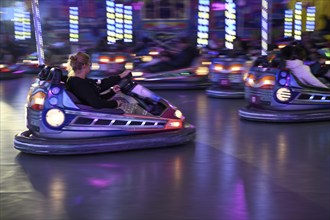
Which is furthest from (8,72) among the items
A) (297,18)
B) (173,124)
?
(297,18)

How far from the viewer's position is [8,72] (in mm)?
9797

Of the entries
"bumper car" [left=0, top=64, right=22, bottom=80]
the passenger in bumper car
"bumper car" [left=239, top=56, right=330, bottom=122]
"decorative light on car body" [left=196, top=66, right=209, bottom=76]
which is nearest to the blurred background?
"bumper car" [left=0, top=64, right=22, bottom=80]

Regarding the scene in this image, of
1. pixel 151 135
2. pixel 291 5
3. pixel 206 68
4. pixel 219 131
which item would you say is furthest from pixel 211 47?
pixel 151 135

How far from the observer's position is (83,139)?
3.72m

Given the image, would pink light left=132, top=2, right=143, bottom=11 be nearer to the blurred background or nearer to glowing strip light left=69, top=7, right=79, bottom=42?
the blurred background

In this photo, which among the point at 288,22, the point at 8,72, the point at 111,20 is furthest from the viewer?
the point at 288,22

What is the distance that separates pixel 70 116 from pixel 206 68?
176 inches

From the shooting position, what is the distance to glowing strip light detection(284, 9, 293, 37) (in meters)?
12.6

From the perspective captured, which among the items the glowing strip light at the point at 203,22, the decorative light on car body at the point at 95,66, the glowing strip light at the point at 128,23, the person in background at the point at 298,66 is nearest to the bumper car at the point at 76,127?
the person in background at the point at 298,66

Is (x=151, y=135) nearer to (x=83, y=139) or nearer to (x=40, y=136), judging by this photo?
(x=83, y=139)

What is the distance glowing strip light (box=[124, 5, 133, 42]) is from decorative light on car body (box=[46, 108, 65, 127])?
8761mm

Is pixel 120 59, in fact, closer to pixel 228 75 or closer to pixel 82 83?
pixel 228 75

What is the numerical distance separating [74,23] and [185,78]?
15.5 ft

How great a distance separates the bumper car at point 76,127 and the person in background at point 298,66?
165 cm
